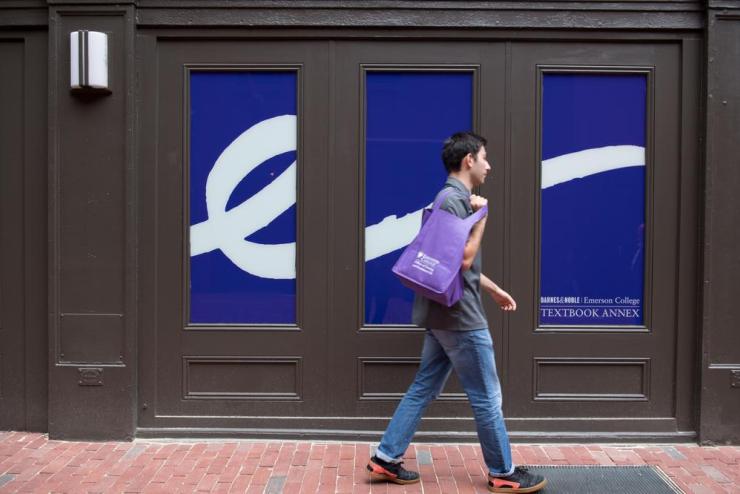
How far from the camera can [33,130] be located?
550 cm

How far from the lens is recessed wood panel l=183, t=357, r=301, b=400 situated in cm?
552

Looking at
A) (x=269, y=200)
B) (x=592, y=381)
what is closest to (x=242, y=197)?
(x=269, y=200)

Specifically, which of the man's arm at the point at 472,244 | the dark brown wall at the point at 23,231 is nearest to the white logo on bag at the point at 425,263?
the man's arm at the point at 472,244

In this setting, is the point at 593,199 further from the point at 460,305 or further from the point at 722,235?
the point at 460,305

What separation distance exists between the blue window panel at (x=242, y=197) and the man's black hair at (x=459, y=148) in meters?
1.43

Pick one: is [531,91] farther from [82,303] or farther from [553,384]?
[82,303]

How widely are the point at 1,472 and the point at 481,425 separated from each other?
307cm

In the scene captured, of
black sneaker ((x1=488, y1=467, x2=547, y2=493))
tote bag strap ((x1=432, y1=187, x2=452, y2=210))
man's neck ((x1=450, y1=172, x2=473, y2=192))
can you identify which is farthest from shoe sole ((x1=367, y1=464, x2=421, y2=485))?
man's neck ((x1=450, y1=172, x2=473, y2=192))

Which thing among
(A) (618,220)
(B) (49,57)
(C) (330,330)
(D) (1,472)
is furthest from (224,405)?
(A) (618,220)

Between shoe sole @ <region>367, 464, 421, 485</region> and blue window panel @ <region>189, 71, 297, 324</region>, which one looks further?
blue window panel @ <region>189, 71, 297, 324</region>

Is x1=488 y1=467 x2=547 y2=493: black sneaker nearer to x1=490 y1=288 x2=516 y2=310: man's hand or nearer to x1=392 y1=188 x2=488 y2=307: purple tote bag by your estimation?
x1=490 y1=288 x2=516 y2=310: man's hand

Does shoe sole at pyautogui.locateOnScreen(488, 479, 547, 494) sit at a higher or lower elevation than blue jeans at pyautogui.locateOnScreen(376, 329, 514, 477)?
lower

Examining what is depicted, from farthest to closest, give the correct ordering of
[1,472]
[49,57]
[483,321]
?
[49,57] → [1,472] → [483,321]

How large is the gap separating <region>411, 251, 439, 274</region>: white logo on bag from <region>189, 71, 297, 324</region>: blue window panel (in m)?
1.49
